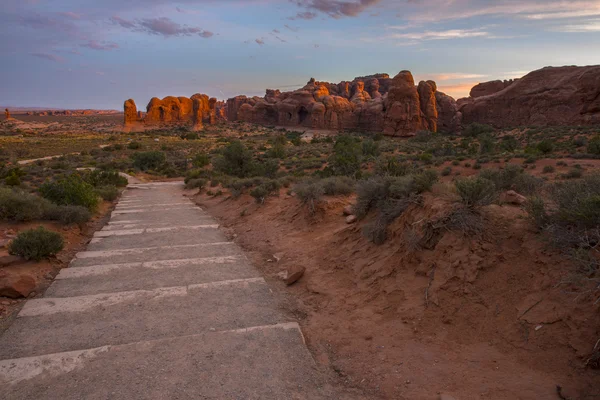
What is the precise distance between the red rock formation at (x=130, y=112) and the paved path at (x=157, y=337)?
8290 centimetres

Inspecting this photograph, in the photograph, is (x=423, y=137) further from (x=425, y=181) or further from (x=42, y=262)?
(x=42, y=262)

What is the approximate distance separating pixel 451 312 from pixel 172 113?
89.5 metres

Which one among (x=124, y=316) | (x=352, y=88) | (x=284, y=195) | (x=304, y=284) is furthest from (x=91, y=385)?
(x=352, y=88)

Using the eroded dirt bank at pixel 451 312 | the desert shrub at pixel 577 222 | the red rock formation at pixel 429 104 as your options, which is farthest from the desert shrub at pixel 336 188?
the red rock formation at pixel 429 104

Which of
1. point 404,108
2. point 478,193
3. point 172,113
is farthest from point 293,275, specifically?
point 172,113

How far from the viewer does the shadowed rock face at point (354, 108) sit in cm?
5766

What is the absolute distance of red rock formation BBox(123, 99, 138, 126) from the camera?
81.1 metres

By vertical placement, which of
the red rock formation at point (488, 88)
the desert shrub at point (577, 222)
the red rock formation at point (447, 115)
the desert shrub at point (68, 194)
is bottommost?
the desert shrub at point (68, 194)

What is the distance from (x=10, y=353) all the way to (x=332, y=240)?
18.9 feet

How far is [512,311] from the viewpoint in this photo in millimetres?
4309

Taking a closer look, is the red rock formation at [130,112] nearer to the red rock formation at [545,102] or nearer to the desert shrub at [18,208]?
the red rock formation at [545,102]

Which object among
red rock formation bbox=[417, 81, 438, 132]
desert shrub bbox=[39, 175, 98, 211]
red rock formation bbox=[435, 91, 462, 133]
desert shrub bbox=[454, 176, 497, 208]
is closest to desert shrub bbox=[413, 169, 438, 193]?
desert shrub bbox=[454, 176, 497, 208]

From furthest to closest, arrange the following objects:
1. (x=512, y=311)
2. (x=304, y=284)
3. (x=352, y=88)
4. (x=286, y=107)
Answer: (x=352, y=88)
(x=286, y=107)
(x=304, y=284)
(x=512, y=311)

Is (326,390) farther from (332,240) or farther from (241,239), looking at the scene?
(241,239)
